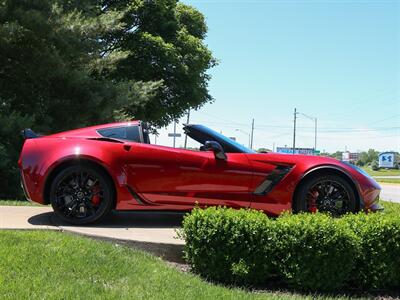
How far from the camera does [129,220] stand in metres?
6.24

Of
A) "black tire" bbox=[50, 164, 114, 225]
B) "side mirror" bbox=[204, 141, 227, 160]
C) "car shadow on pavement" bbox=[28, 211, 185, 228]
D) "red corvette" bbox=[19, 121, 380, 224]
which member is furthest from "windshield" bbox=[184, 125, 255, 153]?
"black tire" bbox=[50, 164, 114, 225]

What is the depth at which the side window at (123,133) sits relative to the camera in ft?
19.8

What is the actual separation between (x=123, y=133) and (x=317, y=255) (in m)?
2.85

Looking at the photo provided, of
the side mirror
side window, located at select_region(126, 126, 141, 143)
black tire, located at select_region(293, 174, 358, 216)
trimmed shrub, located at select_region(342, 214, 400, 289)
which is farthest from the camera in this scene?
side window, located at select_region(126, 126, 141, 143)

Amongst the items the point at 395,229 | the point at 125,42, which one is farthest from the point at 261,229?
the point at 125,42

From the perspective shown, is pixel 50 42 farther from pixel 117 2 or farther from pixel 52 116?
pixel 117 2

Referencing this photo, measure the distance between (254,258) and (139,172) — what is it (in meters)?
1.92

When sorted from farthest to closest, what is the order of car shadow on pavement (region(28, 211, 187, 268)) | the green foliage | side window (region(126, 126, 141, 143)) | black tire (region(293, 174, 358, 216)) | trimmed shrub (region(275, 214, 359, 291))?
1. the green foliage
2. side window (region(126, 126, 141, 143))
3. black tire (region(293, 174, 358, 216))
4. car shadow on pavement (region(28, 211, 187, 268))
5. trimmed shrub (region(275, 214, 359, 291))

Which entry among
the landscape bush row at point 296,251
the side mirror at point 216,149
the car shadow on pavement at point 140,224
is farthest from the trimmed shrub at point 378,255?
the side mirror at point 216,149

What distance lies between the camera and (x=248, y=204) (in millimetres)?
5746

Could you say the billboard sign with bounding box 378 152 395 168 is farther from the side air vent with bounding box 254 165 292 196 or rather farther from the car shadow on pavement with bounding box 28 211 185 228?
the side air vent with bounding box 254 165 292 196

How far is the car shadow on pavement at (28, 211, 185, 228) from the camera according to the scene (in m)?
5.79

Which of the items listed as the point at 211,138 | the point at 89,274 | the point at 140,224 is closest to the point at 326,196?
the point at 211,138

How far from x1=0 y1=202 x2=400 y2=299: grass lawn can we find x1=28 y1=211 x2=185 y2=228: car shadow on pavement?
3.21ft
